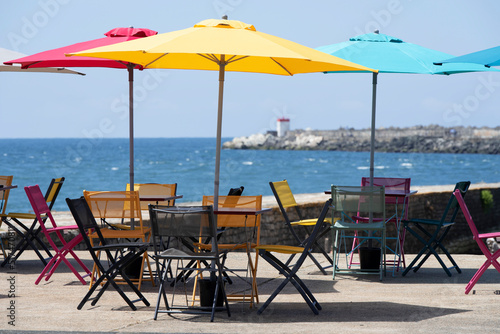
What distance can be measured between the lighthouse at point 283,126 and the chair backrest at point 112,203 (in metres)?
115

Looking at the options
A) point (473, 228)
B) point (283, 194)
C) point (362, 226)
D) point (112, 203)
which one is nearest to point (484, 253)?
point (473, 228)

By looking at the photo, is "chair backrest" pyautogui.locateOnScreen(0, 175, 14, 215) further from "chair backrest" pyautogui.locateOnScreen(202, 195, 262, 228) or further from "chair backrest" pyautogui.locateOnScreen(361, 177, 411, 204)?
"chair backrest" pyautogui.locateOnScreen(361, 177, 411, 204)

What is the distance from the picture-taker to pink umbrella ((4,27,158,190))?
21.3 feet

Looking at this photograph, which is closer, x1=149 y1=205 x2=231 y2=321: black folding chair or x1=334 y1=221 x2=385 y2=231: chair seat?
x1=149 y1=205 x2=231 y2=321: black folding chair

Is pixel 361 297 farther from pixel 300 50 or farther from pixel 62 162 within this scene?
pixel 62 162

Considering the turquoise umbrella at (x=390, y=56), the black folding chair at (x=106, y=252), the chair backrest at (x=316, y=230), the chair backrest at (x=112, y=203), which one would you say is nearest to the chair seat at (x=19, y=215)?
the chair backrest at (x=112, y=203)

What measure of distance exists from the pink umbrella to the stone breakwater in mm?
98873

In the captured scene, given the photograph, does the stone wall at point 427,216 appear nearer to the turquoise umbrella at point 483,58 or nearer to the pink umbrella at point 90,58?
the pink umbrella at point 90,58

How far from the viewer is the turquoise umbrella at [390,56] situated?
7.10 meters

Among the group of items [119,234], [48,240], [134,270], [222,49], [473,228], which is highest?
[222,49]

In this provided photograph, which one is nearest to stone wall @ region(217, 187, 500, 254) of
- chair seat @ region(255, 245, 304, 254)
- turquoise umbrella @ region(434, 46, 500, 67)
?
turquoise umbrella @ region(434, 46, 500, 67)

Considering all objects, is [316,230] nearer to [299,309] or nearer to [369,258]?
[299,309]

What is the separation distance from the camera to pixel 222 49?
16.2ft

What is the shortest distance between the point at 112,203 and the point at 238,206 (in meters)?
1.15
